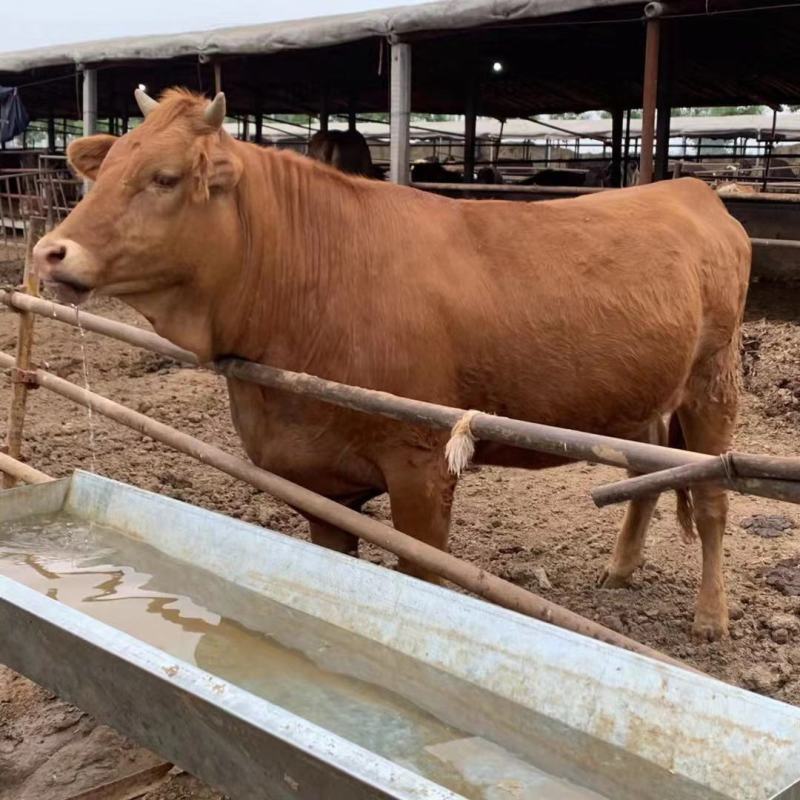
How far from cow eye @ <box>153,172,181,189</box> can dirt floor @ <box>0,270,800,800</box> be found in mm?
1650

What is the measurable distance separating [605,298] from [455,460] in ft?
4.75

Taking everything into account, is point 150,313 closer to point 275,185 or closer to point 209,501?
point 275,185

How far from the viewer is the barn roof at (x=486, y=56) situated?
7926 mm

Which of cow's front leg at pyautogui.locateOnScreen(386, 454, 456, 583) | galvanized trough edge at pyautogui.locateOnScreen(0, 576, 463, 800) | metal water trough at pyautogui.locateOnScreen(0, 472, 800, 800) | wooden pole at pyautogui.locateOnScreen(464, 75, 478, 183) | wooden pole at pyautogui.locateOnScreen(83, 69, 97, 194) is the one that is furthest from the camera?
wooden pole at pyautogui.locateOnScreen(464, 75, 478, 183)

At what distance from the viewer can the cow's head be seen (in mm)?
2643

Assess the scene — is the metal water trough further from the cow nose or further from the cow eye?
the cow eye

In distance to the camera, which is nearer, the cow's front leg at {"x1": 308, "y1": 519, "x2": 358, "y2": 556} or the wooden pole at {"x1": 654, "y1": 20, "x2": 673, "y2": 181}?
the cow's front leg at {"x1": 308, "y1": 519, "x2": 358, "y2": 556}

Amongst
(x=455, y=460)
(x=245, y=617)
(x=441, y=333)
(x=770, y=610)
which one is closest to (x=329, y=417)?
(x=441, y=333)

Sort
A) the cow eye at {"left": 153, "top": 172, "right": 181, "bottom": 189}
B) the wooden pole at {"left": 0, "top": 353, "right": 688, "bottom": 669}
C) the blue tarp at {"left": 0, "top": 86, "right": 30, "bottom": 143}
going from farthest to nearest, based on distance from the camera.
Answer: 1. the blue tarp at {"left": 0, "top": 86, "right": 30, "bottom": 143}
2. the cow eye at {"left": 153, "top": 172, "right": 181, "bottom": 189}
3. the wooden pole at {"left": 0, "top": 353, "right": 688, "bottom": 669}

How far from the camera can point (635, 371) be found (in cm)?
347

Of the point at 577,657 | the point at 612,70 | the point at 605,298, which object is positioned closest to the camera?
the point at 577,657

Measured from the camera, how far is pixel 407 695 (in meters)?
2.53

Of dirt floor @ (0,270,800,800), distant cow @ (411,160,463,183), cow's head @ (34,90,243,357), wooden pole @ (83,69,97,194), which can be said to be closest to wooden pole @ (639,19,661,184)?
dirt floor @ (0,270,800,800)

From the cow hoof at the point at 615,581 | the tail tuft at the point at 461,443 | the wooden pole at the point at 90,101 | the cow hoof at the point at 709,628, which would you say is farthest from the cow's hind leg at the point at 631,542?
the wooden pole at the point at 90,101
